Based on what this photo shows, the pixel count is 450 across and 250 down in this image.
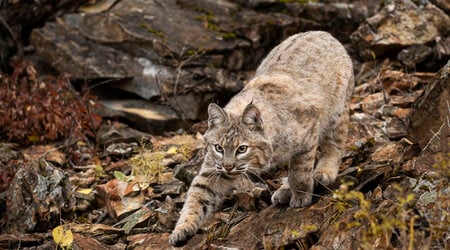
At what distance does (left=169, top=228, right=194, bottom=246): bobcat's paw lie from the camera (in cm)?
639

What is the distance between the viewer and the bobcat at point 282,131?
6.35 meters

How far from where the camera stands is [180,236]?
6.39 m

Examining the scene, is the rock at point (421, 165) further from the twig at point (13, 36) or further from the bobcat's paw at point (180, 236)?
the twig at point (13, 36)

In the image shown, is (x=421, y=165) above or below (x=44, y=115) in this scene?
above

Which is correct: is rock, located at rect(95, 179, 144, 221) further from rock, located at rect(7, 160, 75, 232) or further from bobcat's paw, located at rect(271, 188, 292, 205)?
bobcat's paw, located at rect(271, 188, 292, 205)

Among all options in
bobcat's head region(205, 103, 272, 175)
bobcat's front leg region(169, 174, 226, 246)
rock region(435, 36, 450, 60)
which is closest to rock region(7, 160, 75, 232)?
bobcat's front leg region(169, 174, 226, 246)

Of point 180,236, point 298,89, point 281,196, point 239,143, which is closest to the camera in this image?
point 239,143

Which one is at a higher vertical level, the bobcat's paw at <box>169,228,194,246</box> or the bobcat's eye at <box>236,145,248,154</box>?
the bobcat's eye at <box>236,145,248,154</box>

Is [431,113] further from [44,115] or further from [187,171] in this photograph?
[44,115]

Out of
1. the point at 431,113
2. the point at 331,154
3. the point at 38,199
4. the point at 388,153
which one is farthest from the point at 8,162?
the point at 431,113

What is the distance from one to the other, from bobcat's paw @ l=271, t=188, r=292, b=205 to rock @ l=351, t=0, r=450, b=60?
5143mm

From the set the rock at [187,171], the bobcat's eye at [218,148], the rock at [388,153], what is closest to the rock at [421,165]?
the rock at [388,153]

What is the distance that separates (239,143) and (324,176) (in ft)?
3.80

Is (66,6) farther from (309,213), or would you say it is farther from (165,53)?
(309,213)
